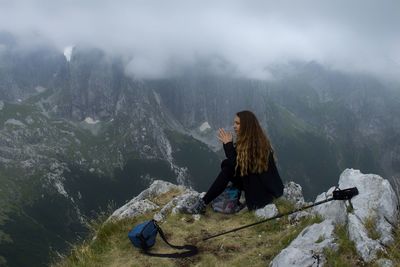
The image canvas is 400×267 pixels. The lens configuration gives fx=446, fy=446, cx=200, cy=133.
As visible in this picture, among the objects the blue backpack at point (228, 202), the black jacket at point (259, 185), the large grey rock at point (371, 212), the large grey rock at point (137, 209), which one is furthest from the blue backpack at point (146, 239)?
the large grey rock at point (371, 212)

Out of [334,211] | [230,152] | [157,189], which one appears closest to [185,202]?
[230,152]

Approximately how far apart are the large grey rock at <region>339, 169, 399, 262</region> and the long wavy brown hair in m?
3.84

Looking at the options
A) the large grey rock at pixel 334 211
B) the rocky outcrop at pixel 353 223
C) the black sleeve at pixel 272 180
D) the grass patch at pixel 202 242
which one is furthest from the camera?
the black sleeve at pixel 272 180

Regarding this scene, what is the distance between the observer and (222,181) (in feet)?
56.6

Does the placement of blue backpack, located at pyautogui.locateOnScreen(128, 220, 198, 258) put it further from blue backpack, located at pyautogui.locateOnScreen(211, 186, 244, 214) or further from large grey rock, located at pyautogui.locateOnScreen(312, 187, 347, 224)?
large grey rock, located at pyautogui.locateOnScreen(312, 187, 347, 224)

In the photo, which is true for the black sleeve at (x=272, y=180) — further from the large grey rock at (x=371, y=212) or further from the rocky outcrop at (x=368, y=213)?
the large grey rock at (x=371, y=212)

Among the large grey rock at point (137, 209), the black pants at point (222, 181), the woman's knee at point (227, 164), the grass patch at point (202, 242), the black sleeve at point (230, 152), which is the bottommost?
the large grey rock at point (137, 209)

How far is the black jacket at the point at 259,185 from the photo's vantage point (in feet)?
54.7

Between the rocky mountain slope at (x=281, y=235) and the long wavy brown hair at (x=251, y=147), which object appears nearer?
the rocky mountain slope at (x=281, y=235)

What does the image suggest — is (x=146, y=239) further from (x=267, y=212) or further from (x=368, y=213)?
(x=368, y=213)

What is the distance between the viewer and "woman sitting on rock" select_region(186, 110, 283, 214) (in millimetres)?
16328

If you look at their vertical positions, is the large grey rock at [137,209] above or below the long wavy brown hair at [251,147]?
below

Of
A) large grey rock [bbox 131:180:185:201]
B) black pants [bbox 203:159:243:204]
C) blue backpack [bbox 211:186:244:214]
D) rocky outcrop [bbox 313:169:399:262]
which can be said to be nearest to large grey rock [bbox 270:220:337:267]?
rocky outcrop [bbox 313:169:399:262]

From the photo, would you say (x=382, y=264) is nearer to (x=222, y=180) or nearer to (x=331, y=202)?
(x=331, y=202)
